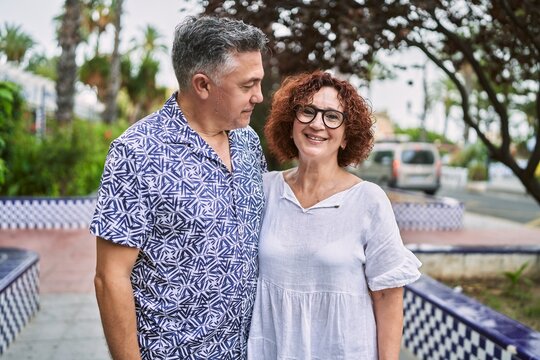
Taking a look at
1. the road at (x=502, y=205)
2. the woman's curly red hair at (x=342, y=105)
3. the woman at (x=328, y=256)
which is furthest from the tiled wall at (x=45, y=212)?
A: the road at (x=502, y=205)

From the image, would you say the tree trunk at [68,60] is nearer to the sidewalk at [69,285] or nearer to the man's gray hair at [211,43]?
the sidewalk at [69,285]

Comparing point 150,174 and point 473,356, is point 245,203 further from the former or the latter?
point 473,356

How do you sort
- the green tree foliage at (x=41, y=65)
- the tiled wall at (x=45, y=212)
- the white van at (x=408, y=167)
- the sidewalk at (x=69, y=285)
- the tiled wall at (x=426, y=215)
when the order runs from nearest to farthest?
the sidewalk at (x=69, y=285) < the tiled wall at (x=45, y=212) < the tiled wall at (x=426, y=215) < the white van at (x=408, y=167) < the green tree foliage at (x=41, y=65)

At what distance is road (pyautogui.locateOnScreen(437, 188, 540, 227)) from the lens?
1581 cm

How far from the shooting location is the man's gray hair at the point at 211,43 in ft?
5.78

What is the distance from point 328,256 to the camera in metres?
1.91

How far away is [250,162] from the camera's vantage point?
2084 mm

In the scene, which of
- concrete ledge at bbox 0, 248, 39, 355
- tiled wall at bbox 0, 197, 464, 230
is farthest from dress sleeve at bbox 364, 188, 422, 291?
tiled wall at bbox 0, 197, 464, 230

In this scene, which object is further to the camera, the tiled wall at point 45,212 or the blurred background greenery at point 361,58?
the tiled wall at point 45,212

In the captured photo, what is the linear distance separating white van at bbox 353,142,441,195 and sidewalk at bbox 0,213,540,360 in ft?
18.3

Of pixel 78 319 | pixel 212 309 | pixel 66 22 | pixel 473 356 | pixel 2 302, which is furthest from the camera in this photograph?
pixel 66 22

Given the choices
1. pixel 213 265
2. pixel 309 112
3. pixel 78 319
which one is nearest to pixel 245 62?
pixel 309 112

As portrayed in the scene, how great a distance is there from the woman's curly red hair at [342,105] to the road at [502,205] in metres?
13.3

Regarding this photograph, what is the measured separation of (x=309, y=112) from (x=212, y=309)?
729 millimetres
